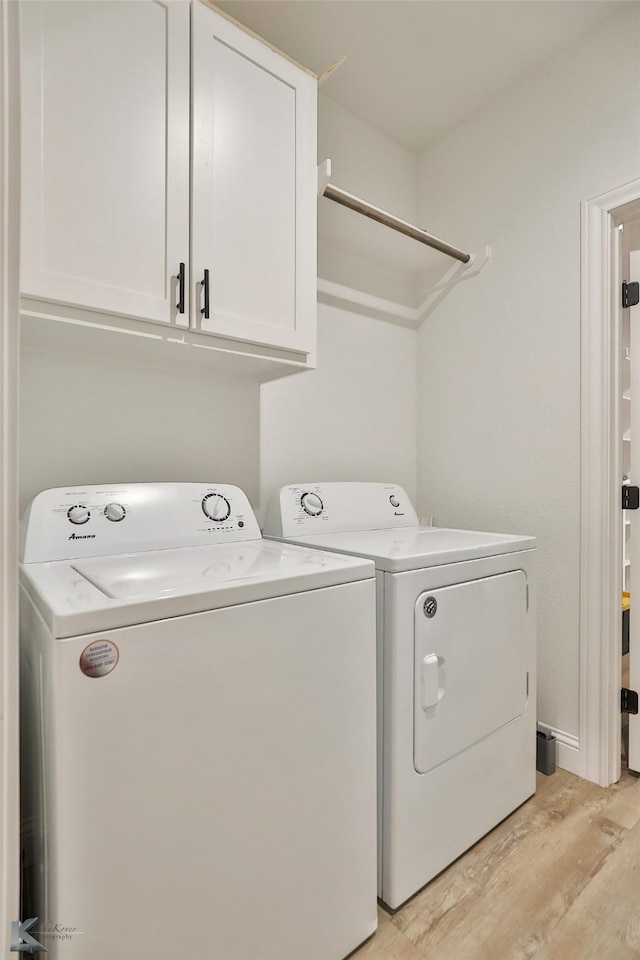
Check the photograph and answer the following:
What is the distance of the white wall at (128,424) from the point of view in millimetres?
1453

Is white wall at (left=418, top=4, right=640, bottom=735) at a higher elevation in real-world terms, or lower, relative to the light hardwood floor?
higher

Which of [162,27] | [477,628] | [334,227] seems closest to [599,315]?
[334,227]

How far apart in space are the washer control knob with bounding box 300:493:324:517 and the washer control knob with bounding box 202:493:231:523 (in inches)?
11.7

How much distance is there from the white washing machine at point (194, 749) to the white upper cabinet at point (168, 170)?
60 centimetres

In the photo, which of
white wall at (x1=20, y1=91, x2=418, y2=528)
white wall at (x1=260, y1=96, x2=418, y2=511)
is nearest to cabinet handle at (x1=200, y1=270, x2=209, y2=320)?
white wall at (x1=20, y1=91, x2=418, y2=528)

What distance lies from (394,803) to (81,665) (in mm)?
894

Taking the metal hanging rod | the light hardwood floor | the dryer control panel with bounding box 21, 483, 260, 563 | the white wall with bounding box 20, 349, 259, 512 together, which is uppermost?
the metal hanging rod

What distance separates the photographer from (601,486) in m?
1.80

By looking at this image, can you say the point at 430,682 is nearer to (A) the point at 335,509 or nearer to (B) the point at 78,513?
(A) the point at 335,509

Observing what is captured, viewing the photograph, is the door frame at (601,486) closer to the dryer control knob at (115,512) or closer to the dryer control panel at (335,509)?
the dryer control panel at (335,509)

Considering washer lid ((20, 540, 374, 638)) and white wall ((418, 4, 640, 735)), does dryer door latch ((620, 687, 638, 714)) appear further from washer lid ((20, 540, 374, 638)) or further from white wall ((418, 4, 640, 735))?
washer lid ((20, 540, 374, 638))

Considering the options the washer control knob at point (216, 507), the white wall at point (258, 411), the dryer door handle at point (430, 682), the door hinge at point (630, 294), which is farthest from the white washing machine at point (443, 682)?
the door hinge at point (630, 294)

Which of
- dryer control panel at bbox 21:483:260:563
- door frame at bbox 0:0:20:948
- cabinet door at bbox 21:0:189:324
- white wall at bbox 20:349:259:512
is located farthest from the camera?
white wall at bbox 20:349:259:512

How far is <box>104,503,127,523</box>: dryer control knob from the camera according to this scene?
1354 mm
